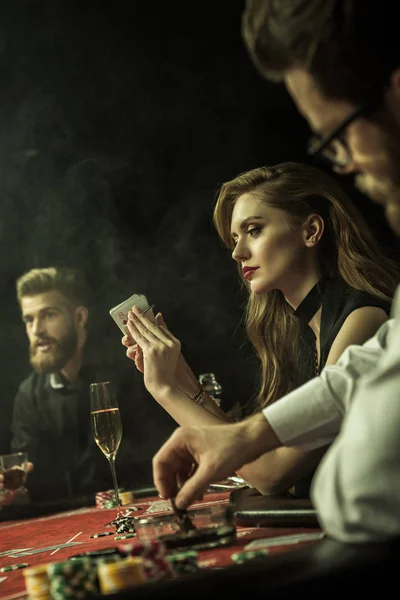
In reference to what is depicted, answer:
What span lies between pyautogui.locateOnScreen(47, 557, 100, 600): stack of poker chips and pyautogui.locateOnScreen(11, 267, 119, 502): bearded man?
15.2 ft

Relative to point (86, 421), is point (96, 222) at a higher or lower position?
higher

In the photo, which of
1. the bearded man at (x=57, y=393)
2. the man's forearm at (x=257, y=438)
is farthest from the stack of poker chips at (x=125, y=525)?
the bearded man at (x=57, y=393)

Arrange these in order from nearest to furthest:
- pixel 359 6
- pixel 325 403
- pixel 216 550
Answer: pixel 359 6 → pixel 216 550 → pixel 325 403

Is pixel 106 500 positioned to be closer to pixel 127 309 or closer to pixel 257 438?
pixel 127 309

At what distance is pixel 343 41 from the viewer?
3.14 ft

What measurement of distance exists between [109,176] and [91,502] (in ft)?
11.6

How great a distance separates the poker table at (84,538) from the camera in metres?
1.13

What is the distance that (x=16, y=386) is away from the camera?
5.97 meters

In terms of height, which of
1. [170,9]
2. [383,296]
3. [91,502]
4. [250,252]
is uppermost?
[170,9]

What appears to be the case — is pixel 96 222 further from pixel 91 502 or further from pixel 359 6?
pixel 359 6

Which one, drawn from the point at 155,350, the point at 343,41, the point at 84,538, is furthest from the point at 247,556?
the point at 155,350

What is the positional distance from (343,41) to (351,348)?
0.57 meters

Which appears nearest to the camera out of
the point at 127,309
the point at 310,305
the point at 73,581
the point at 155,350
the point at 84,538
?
the point at 73,581

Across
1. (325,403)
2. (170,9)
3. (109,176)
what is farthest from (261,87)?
(325,403)
